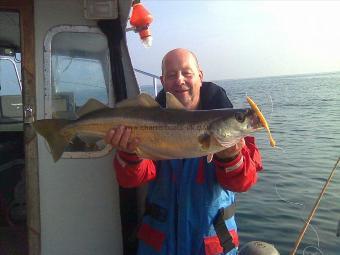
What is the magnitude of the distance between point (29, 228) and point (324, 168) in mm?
10218

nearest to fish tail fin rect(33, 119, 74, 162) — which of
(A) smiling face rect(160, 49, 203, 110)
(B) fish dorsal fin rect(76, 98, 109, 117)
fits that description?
(B) fish dorsal fin rect(76, 98, 109, 117)

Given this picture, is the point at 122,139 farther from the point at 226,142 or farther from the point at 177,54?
the point at 177,54

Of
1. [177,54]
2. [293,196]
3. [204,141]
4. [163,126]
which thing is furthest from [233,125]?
[293,196]

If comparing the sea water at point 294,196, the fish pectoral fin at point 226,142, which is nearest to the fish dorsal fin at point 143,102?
the fish pectoral fin at point 226,142

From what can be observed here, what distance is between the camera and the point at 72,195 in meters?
4.84

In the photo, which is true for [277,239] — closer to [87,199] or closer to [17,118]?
[87,199]

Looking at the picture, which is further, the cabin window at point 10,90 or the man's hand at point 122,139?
the cabin window at point 10,90

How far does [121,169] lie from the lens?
373 centimetres

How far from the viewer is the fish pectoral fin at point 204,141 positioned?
3148 millimetres

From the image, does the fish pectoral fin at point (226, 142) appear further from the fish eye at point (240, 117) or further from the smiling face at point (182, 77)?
the smiling face at point (182, 77)

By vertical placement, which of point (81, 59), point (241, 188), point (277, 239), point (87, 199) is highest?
point (81, 59)

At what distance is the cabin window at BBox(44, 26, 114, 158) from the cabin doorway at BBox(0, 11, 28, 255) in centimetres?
86

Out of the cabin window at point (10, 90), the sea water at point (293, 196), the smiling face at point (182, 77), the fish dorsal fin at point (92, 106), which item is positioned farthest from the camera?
the cabin window at point (10, 90)

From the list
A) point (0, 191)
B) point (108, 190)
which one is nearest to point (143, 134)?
point (108, 190)
